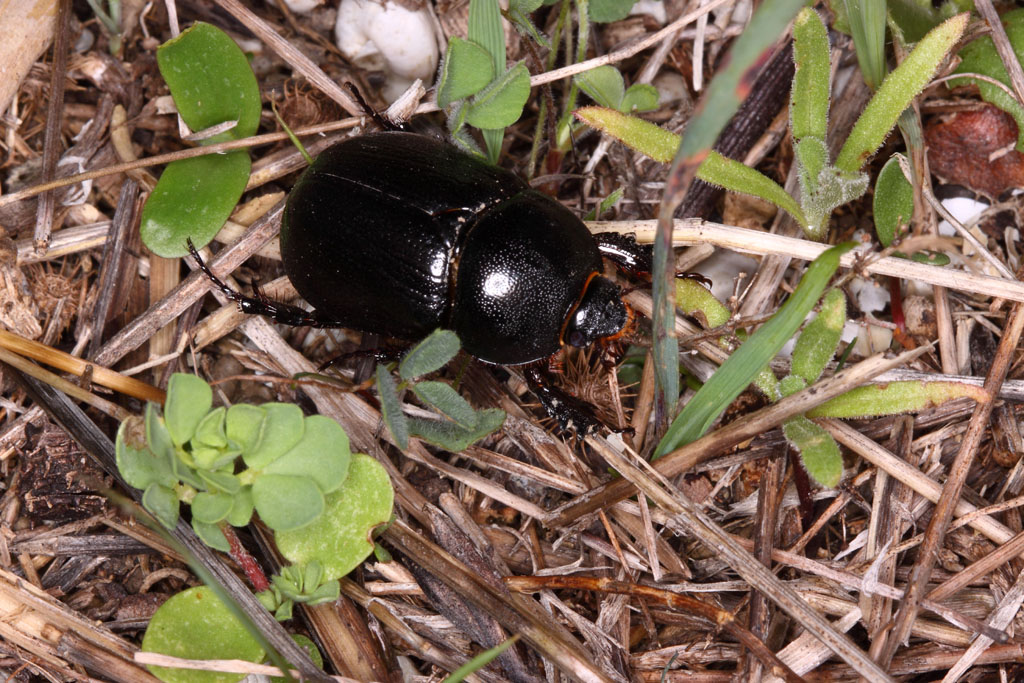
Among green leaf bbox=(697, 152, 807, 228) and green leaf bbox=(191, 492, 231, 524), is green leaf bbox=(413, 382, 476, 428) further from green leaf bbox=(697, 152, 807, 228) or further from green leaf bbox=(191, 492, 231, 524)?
green leaf bbox=(697, 152, 807, 228)

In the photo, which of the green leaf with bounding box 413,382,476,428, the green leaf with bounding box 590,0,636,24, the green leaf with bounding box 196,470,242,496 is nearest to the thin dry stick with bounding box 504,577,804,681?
the green leaf with bounding box 413,382,476,428

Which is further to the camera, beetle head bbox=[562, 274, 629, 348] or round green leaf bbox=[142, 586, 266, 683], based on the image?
beetle head bbox=[562, 274, 629, 348]

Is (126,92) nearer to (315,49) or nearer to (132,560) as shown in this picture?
(315,49)

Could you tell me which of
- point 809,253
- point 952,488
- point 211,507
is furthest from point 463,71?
point 952,488

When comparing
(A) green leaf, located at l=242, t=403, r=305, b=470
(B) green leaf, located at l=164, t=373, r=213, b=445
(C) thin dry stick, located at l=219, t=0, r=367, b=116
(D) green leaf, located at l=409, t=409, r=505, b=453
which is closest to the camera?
(B) green leaf, located at l=164, t=373, r=213, b=445

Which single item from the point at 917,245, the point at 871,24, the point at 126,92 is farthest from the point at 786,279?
the point at 126,92

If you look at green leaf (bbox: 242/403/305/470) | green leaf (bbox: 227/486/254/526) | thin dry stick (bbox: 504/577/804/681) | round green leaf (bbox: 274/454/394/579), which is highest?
green leaf (bbox: 242/403/305/470)

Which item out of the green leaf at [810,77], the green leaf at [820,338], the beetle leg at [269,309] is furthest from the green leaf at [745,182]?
the beetle leg at [269,309]
